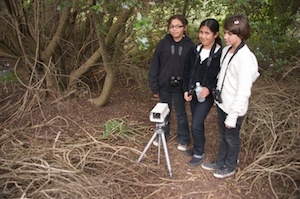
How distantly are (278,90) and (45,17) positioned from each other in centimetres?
313

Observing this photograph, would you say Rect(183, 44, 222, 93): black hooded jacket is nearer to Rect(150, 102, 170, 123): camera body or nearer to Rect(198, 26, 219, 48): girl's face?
Rect(198, 26, 219, 48): girl's face

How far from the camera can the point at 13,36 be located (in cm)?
419

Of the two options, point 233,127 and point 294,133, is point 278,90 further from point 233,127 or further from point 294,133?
point 233,127

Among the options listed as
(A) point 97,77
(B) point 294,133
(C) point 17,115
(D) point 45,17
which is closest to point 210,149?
(B) point 294,133

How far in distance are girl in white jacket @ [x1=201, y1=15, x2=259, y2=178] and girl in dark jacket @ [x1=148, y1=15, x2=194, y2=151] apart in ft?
1.43

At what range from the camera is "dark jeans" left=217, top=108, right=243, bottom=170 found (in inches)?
116

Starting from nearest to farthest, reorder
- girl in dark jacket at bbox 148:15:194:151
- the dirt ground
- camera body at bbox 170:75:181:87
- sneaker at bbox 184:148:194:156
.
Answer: the dirt ground < girl in dark jacket at bbox 148:15:194:151 < camera body at bbox 170:75:181:87 < sneaker at bbox 184:148:194:156

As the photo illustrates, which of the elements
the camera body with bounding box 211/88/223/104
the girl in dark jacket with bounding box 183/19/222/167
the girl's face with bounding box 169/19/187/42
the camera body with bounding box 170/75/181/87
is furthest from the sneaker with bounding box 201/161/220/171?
the girl's face with bounding box 169/19/187/42

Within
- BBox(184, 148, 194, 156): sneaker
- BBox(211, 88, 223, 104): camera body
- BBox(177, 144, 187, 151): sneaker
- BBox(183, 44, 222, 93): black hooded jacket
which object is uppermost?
BBox(183, 44, 222, 93): black hooded jacket

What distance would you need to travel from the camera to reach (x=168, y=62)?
323cm

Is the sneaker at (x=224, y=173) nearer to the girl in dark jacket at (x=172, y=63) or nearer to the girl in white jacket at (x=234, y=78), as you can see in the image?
the girl in white jacket at (x=234, y=78)

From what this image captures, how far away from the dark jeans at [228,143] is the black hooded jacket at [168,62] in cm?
55

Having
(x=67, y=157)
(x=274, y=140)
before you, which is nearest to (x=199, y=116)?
(x=274, y=140)

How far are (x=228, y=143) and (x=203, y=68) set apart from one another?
0.71m
